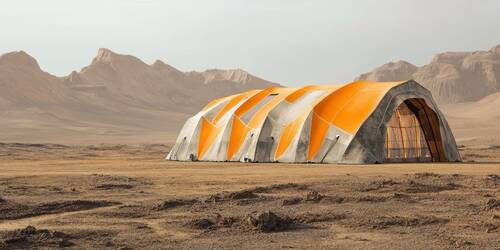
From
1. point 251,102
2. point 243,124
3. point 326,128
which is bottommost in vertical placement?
point 326,128

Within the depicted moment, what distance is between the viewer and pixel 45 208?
39.6ft

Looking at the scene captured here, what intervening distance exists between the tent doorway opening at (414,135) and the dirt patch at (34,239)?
18594 millimetres

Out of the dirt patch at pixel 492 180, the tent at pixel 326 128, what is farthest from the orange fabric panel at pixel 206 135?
the dirt patch at pixel 492 180

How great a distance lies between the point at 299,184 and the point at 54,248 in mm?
7698

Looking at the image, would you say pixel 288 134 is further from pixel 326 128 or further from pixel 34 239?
pixel 34 239

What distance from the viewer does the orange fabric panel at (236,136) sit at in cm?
2705

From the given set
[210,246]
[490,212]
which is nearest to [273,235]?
[210,246]

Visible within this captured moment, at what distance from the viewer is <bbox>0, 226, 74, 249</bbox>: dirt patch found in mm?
8789

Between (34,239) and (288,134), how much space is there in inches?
683

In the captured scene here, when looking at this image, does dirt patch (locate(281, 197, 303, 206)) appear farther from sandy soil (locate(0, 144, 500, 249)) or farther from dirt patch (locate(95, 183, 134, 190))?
dirt patch (locate(95, 183, 134, 190))

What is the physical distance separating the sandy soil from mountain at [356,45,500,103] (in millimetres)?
124670

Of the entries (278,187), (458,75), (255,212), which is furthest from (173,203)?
(458,75)

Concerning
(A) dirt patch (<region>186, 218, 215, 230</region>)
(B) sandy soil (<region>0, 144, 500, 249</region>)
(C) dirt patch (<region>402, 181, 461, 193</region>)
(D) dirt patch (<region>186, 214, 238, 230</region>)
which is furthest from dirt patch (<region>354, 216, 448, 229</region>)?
(C) dirt patch (<region>402, 181, 461, 193</region>)

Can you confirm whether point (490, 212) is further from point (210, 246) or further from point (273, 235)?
point (210, 246)
